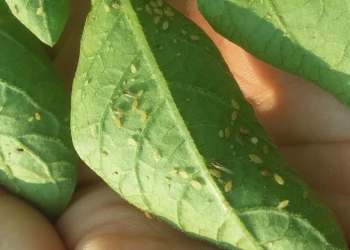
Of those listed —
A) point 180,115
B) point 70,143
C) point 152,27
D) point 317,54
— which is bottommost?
point 70,143

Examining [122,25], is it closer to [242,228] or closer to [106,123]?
[106,123]

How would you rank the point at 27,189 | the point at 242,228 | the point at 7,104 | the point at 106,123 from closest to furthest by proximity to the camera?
the point at 242,228 < the point at 106,123 < the point at 7,104 < the point at 27,189

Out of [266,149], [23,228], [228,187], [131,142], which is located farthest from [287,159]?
[23,228]

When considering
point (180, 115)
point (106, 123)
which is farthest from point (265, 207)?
point (106, 123)

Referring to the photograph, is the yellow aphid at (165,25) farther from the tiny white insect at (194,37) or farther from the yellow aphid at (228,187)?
the yellow aphid at (228,187)

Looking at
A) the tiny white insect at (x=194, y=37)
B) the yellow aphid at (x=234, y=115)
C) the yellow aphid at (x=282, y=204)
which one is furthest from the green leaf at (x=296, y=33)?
the yellow aphid at (x=282, y=204)
